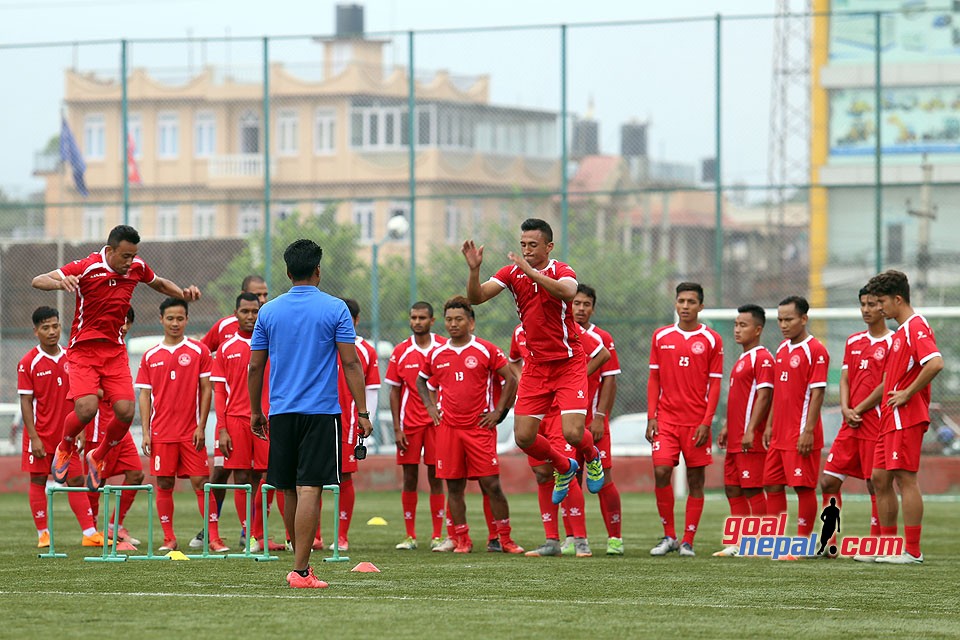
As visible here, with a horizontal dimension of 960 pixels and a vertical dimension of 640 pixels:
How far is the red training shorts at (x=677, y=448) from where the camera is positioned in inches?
538

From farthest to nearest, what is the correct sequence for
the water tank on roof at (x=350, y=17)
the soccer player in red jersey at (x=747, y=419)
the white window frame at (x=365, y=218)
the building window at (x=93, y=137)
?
the water tank on roof at (x=350, y=17) < the building window at (x=93, y=137) < the white window frame at (x=365, y=218) < the soccer player in red jersey at (x=747, y=419)

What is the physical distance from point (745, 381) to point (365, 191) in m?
18.7

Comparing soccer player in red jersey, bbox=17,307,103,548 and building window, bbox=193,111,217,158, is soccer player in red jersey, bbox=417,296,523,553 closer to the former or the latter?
soccer player in red jersey, bbox=17,307,103,548

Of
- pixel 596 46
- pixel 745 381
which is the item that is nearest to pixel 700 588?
pixel 745 381

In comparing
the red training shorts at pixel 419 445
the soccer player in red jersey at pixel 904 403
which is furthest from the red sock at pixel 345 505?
the soccer player in red jersey at pixel 904 403

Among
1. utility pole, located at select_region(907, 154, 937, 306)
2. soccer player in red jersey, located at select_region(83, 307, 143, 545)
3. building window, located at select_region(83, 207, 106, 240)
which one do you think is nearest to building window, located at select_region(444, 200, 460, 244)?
building window, located at select_region(83, 207, 106, 240)

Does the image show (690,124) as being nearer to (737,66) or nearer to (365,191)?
(737,66)

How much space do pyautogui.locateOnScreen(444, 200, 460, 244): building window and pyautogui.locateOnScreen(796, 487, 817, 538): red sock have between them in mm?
14453

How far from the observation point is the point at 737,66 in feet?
87.5

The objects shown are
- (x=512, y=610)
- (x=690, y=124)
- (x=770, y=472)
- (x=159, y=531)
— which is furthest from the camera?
(x=690, y=124)

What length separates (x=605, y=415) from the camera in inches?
542

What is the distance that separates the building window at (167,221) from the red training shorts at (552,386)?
19.5 metres

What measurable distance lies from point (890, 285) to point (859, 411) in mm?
1267

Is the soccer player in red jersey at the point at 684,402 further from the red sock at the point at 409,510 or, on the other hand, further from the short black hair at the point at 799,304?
the red sock at the point at 409,510
